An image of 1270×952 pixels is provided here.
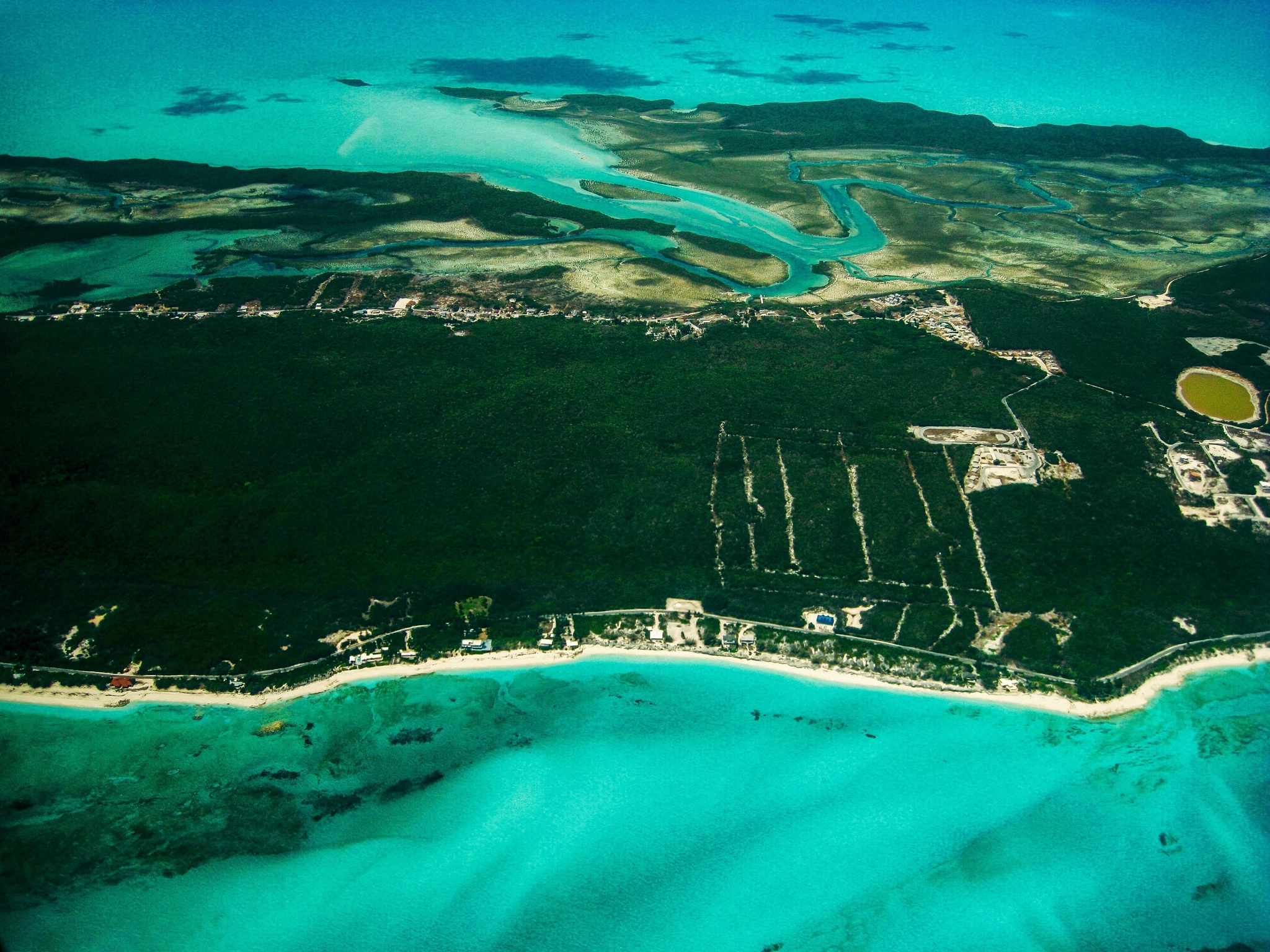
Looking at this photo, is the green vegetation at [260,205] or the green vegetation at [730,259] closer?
the green vegetation at [730,259]

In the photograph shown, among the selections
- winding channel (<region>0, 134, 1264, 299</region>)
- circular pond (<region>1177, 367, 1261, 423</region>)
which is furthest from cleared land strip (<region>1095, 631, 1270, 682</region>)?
winding channel (<region>0, 134, 1264, 299</region>)

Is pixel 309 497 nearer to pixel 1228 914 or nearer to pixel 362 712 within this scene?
pixel 362 712

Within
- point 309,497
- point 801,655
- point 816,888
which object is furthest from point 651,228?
point 816,888

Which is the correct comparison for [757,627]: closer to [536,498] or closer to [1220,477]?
[536,498]

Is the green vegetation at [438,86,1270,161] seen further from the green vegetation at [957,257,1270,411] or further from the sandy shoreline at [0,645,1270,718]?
the sandy shoreline at [0,645,1270,718]

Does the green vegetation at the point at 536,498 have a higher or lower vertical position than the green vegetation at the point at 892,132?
lower

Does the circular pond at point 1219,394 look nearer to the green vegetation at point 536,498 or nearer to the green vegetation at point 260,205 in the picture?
the green vegetation at point 536,498

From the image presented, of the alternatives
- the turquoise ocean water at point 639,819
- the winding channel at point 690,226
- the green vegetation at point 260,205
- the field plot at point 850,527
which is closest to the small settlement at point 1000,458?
the field plot at point 850,527
